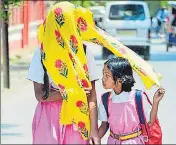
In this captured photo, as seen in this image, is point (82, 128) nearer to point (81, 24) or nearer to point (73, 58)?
point (73, 58)

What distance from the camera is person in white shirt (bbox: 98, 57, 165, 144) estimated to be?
412 centimetres

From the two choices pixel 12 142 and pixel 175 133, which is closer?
pixel 175 133

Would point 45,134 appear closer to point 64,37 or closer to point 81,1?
point 64,37

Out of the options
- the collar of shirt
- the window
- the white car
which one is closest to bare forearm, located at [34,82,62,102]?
the collar of shirt

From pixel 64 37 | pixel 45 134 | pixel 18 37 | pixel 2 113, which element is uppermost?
pixel 64 37

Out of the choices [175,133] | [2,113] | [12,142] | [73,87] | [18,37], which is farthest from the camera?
[18,37]

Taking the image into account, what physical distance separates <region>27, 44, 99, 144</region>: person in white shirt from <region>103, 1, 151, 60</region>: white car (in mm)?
15825

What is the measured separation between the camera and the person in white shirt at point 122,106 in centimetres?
412

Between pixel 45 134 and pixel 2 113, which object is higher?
pixel 45 134

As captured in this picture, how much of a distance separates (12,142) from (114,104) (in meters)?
4.38

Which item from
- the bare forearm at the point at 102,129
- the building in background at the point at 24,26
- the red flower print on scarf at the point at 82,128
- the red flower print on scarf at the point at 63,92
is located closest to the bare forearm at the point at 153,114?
the bare forearm at the point at 102,129

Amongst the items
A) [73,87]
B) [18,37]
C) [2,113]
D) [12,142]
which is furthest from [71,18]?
[18,37]

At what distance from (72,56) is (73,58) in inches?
0.5

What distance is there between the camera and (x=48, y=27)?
13.8 ft
